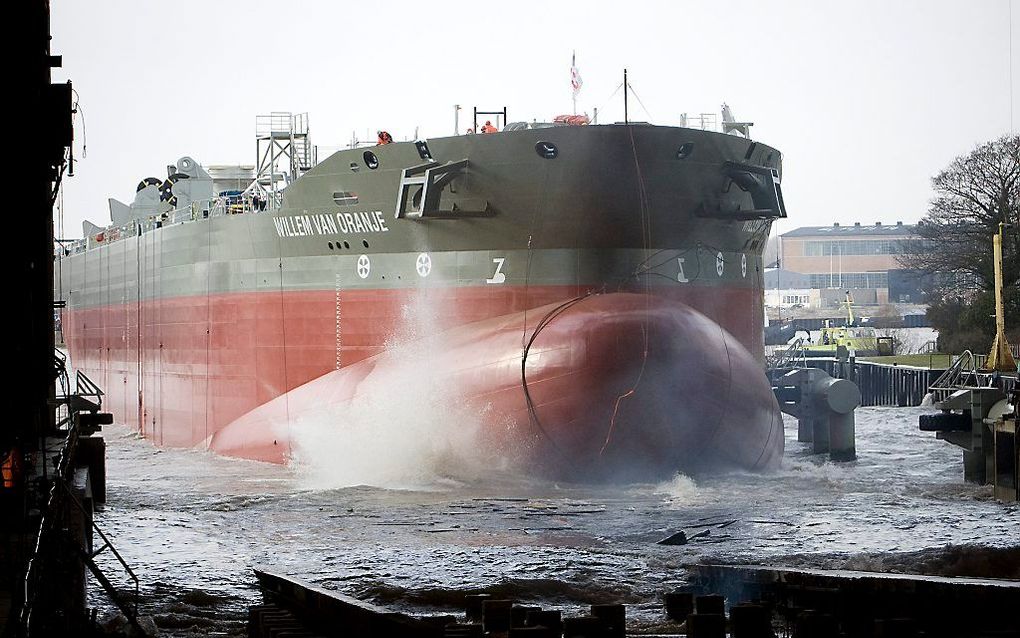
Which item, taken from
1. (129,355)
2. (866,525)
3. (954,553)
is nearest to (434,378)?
(866,525)

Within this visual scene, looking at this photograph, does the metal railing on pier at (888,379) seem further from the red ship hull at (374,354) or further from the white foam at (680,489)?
the white foam at (680,489)

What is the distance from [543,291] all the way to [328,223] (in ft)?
12.7

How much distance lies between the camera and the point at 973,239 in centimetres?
3284

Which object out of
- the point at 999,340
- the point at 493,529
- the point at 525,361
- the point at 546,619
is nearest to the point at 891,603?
the point at 546,619

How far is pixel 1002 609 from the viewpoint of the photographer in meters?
7.91

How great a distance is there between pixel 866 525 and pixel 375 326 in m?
7.22

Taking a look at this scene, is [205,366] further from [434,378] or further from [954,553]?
[954,553]

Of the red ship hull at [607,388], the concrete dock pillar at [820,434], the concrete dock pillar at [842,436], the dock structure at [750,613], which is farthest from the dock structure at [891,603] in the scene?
the concrete dock pillar at [820,434]

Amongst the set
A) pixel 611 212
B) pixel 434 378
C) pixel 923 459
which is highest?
pixel 611 212

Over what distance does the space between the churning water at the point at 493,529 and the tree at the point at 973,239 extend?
13.2 m

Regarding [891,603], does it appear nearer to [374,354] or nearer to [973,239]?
[374,354]

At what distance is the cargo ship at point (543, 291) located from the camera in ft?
50.3

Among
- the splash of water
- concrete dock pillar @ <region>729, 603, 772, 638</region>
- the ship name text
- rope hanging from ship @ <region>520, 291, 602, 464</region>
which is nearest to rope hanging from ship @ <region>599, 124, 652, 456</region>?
rope hanging from ship @ <region>520, 291, 602, 464</region>

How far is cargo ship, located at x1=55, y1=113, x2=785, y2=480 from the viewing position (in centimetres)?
1532
